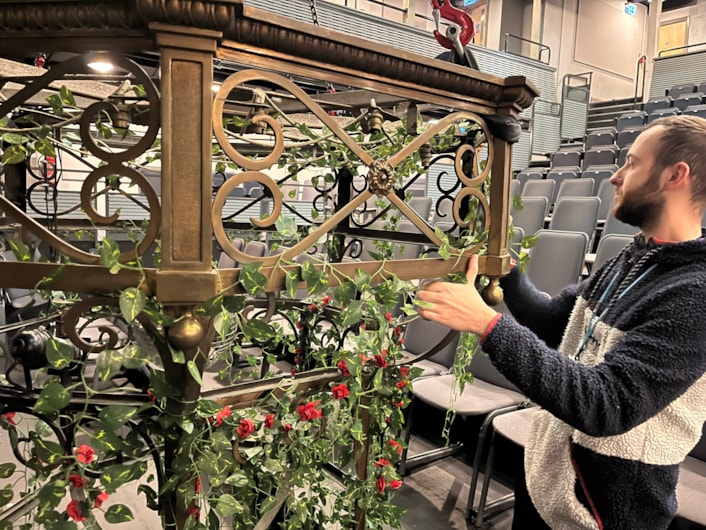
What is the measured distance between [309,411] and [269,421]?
5cm

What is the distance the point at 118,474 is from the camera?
0.50 meters

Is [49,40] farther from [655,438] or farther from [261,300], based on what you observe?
[655,438]

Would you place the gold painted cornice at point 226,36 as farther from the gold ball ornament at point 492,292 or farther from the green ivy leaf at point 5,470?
the green ivy leaf at point 5,470

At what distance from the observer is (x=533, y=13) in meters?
10.2

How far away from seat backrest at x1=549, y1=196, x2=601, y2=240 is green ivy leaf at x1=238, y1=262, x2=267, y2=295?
3070 millimetres

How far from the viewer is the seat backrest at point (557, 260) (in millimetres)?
2086

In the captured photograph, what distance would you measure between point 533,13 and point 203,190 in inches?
455

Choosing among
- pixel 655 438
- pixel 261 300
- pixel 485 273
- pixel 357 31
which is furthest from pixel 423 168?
pixel 357 31

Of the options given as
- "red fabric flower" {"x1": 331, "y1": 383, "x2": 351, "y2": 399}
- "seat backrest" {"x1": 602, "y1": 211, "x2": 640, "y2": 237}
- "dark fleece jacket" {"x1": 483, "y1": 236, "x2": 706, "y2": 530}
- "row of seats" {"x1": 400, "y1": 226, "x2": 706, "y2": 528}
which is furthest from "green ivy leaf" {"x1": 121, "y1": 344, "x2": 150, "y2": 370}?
"seat backrest" {"x1": 602, "y1": 211, "x2": 640, "y2": 237}

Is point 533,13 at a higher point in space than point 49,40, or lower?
higher

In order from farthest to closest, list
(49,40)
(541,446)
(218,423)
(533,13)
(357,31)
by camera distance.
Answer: (533,13) → (357,31) → (541,446) → (218,423) → (49,40)

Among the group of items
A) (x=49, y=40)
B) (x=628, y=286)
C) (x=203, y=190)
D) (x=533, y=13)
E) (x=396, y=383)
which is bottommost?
(x=396, y=383)

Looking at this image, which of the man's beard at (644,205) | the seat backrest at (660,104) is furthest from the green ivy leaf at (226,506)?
the seat backrest at (660,104)

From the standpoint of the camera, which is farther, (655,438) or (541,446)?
(541,446)
